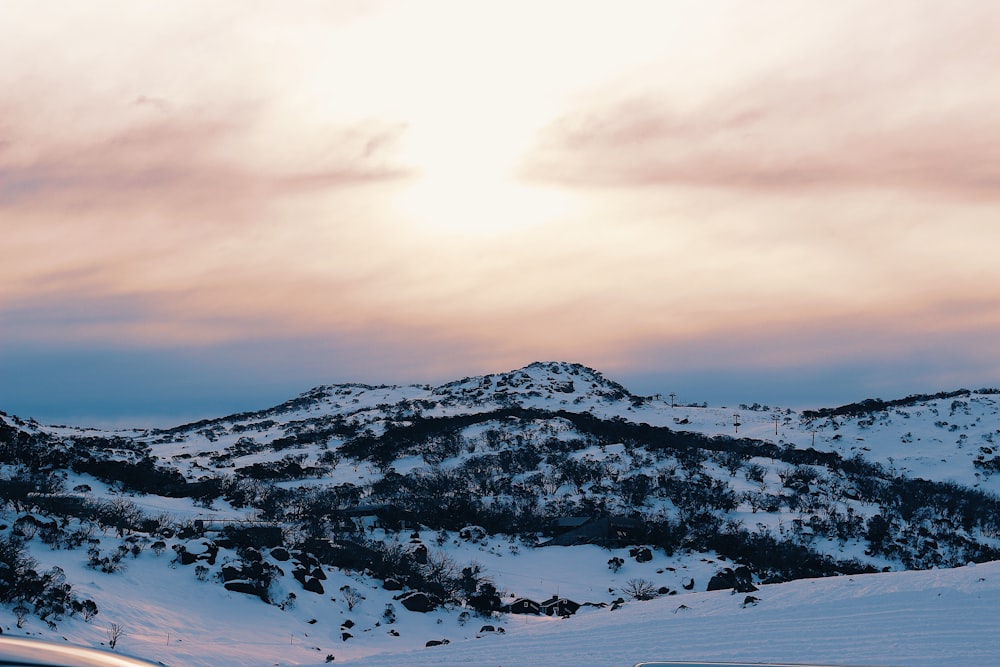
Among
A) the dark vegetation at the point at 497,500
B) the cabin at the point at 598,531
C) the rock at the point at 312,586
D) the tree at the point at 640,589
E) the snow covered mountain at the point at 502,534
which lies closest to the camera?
the snow covered mountain at the point at 502,534

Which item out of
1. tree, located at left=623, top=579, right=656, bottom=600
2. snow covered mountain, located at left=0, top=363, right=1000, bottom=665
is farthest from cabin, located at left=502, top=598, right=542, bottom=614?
tree, located at left=623, top=579, right=656, bottom=600

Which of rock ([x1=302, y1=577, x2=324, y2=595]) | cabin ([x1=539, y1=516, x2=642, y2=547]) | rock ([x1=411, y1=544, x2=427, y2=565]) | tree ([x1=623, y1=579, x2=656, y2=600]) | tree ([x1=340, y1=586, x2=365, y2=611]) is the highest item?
rock ([x1=302, y1=577, x2=324, y2=595])

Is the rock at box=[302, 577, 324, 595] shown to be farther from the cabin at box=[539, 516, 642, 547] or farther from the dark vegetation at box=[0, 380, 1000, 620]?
the cabin at box=[539, 516, 642, 547]

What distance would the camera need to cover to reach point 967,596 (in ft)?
50.5

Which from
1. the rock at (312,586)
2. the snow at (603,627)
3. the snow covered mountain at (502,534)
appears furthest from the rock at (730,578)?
the rock at (312,586)

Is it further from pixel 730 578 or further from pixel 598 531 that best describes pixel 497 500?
pixel 730 578

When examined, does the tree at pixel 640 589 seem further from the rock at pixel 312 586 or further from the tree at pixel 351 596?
the rock at pixel 312 586

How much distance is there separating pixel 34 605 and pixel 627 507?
29691 mm

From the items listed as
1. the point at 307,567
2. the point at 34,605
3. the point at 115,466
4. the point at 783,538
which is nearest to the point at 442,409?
the point at 115,466

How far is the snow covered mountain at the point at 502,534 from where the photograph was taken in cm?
1680

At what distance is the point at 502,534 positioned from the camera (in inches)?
1435

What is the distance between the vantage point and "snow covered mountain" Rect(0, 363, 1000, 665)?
1680 cm

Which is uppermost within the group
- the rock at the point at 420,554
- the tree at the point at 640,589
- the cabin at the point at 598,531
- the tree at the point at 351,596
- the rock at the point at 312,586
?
the rock at the point at 312,586

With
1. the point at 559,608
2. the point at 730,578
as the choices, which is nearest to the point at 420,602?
the point at 559,608
